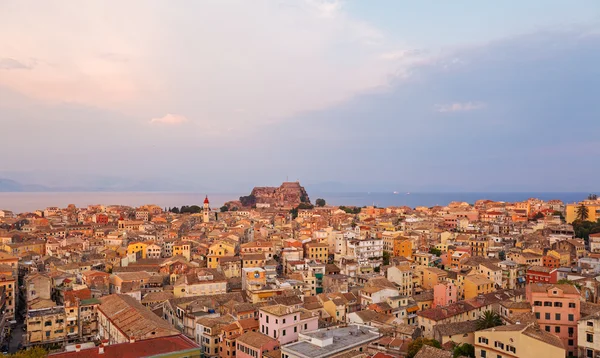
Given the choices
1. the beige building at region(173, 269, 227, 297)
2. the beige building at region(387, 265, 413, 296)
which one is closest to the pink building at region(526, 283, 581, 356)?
the beige building at region(387, 265, 413, 296)

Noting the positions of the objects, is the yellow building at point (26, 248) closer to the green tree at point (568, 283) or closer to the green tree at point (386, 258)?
the green tree at point (386, 258)

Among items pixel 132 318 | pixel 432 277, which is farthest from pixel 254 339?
pixel 432 277

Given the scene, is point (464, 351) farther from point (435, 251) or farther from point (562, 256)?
point (435, 251)

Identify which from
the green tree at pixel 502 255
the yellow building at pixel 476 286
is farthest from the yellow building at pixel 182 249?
the green tree at pixel 502 255

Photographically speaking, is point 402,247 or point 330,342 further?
point 402,247

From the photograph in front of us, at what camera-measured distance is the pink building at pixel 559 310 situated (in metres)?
20.0

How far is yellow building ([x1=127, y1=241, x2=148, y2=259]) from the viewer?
1762 inches

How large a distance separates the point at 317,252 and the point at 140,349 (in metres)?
25.2

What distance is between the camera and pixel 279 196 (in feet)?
364

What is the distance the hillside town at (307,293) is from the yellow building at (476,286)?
8cm

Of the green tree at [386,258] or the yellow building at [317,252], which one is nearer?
the green tree at [386,258]

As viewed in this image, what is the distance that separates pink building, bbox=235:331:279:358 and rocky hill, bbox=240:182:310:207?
83347mm

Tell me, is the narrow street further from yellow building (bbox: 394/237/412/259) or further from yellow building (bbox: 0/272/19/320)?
yellow building (bbox: 394/237/412/259)

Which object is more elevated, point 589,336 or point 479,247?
point 479,247
